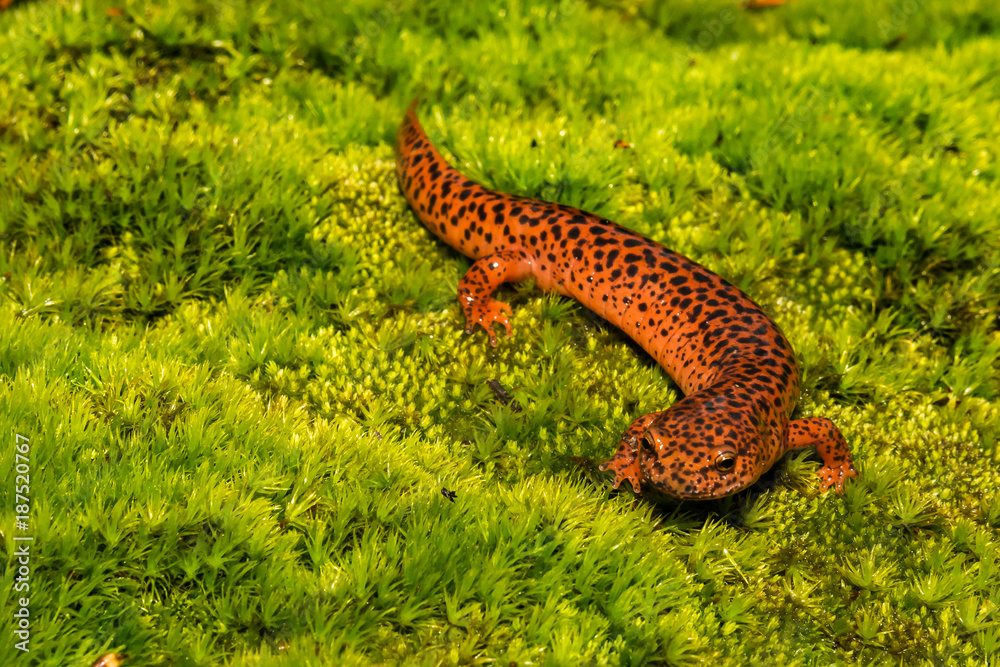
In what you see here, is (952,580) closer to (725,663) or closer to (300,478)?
(725,663)

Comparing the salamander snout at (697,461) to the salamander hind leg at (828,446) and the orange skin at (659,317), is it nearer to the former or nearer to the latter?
the orange skin at (659,317)

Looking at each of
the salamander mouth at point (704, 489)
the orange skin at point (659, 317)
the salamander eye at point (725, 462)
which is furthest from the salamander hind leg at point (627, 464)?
the salamander eye at point (725, 462)

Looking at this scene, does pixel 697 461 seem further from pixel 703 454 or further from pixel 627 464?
pixel 627 464

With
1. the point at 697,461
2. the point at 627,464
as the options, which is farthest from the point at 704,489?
the point at 627,464

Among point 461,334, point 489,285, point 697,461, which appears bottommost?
point 461,334

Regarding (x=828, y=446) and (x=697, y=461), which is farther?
(x=828, y=446)

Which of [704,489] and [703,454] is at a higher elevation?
[703,454]

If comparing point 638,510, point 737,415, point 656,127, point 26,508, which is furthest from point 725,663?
point 656,127

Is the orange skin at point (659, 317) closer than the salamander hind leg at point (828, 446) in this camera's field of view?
Yes
